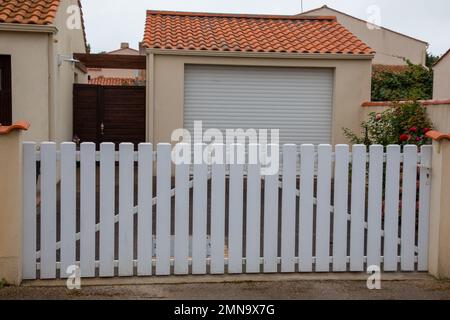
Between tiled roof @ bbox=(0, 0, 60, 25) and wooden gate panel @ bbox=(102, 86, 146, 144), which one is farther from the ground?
tiled roof @ bbox=(0, 0, 60, 25)

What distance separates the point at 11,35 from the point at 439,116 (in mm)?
8111

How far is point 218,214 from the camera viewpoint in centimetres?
622

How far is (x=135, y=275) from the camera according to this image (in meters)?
6.23

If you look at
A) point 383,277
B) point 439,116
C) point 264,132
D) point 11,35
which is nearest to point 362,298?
point 383,277

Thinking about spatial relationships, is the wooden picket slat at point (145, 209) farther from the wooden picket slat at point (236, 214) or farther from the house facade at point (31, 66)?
the house facade at point (31, 66)

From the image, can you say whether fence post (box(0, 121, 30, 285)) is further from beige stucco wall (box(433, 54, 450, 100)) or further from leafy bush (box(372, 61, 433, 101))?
beige stucco wall (box(433, 54, 450, 100))

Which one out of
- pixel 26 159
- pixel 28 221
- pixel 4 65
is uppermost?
pixel 4 65

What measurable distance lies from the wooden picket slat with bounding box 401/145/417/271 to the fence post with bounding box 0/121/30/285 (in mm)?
3857

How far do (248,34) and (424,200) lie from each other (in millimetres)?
10743

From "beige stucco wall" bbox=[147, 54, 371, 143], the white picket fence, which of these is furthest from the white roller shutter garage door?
the white picket fence

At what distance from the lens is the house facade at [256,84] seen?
1494 cm

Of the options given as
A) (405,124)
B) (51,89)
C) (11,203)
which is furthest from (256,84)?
(11,203)

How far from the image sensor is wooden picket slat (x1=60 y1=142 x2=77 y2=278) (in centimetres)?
596

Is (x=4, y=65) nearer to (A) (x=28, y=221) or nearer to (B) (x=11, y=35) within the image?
(B) (x=11, y=35)
